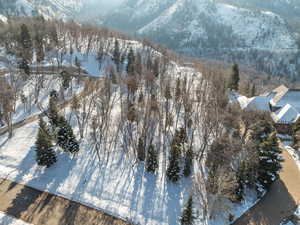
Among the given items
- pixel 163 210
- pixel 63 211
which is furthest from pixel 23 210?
pixel 163 210

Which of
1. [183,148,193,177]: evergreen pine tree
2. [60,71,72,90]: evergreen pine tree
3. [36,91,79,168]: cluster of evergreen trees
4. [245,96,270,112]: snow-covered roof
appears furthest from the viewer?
[60,71,72,90]: evergreen pine tree

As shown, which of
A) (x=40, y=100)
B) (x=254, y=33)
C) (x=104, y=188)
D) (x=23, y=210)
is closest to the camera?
(x=23, y=210)

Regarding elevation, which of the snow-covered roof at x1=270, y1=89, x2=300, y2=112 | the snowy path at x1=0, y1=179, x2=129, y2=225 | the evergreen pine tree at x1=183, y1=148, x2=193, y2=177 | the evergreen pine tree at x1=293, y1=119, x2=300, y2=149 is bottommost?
the snowy path at x1=0, y1=179, x2=129, y2=225

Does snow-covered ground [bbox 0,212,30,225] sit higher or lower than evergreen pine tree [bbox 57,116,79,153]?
lower

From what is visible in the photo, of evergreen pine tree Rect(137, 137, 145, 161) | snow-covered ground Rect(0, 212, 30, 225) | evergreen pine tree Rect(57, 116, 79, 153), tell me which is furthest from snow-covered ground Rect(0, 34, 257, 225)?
snow-covered ground Rect(0, 212, 30, 225)

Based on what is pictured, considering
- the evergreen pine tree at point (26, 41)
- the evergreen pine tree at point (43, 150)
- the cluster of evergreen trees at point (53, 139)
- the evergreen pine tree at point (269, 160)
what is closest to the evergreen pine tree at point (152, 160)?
the cluster of evergreen trees at point (53, 139)

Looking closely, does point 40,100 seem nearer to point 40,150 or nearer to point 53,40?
point 40,150

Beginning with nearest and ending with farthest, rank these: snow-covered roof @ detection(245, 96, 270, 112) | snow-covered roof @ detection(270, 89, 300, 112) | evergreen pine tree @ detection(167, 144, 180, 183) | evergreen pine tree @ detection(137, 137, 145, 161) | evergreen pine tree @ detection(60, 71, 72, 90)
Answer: evergreen pine tree @ detection(167, 144, 180, 183)
evergreen pine tree @ detection(137, 137, 145, 161)
snow-covered roof @ detection(245, 96, 270, 112)
snow-covered roof @ detection(270, 89, 300, 112)
evergreen pine tree @ detection(60, 71, 72, 90)

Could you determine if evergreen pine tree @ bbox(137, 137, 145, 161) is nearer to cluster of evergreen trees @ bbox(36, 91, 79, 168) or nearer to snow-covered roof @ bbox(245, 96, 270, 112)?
cluster of evergreen trees @ bbox(36, 91, 79, 168)
